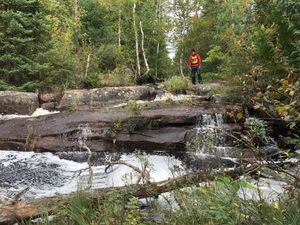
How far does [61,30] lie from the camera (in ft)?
92.0

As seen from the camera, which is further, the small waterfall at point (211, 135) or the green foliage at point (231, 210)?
the small waterfall at point (211, 135)

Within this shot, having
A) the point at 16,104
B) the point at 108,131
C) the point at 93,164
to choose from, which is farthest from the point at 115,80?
the point at 93,164

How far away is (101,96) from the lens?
1933 centimetres

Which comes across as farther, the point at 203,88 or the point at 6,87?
the point at 203,88

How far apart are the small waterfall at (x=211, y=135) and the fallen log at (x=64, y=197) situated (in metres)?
5.22

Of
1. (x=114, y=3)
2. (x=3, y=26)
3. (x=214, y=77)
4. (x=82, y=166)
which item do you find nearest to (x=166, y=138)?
(x=82, y=166)

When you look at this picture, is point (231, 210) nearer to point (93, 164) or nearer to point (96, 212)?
point (96, 212)

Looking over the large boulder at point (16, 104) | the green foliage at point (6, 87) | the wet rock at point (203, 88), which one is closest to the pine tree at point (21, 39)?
the green foliage at point (6, 87)

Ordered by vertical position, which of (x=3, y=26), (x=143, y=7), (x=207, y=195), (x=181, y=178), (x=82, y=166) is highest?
(x=143, y=7)

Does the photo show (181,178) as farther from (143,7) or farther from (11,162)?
(143,7)

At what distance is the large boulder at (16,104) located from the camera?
1764 centimetres

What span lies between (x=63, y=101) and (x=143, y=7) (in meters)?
15.3

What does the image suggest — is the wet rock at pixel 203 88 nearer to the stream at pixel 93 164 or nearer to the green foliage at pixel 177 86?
the green foliage at pixel 177 86

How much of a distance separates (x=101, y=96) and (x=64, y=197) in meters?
14.4
